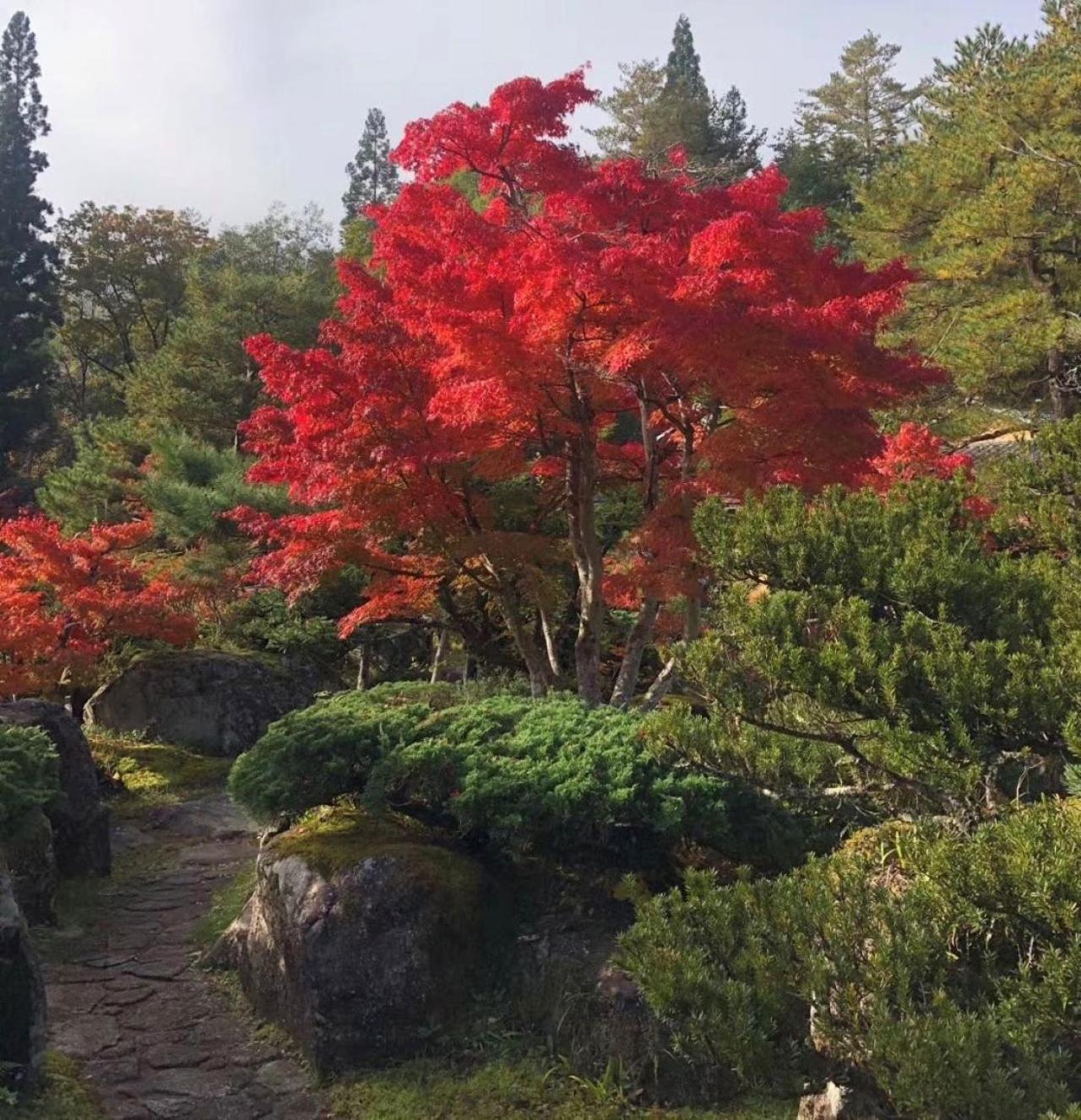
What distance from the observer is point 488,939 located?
5.95 meters

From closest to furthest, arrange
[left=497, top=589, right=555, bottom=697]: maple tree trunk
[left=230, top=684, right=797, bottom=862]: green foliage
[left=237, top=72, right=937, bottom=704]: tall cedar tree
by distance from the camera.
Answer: [left=230, top=684, right=797, bottom=862]: green foliage
[left=237, top=72, right=937, bottom=704]: tall cedar tree
[left=497, top=589, right=555, bottom=697]: maple tree trunk

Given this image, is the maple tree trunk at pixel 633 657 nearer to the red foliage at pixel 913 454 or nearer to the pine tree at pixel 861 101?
the red foliage at pixel 913 454

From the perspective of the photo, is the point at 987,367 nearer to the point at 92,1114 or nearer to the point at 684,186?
the point at 684,186

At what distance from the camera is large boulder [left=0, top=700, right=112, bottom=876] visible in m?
8.32

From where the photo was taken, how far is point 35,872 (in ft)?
24.0

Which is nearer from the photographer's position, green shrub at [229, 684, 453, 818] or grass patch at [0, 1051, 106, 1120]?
grass patch at [0, 1051, 106, 1120]

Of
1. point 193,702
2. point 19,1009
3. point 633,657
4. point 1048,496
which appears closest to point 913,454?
point 633,657

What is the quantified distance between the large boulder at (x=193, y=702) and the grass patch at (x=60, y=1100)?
828cm

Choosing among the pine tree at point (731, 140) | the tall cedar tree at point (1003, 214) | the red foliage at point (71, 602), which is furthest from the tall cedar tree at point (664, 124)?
the red foliage at point (71, 602)

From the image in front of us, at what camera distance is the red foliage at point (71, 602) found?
12.0 meters

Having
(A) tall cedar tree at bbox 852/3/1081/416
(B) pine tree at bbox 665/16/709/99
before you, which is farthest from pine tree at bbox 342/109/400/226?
(A) tall cedar tree at bbox 852/3/1081/416

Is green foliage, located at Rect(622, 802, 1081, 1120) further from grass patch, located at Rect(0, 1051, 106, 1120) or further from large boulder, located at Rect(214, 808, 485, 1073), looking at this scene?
grass patch, located at Rect(0, 1051, 106, 1120)

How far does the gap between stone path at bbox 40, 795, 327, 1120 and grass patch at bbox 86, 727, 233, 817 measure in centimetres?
262

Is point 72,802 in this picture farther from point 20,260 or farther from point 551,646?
point 20,260
